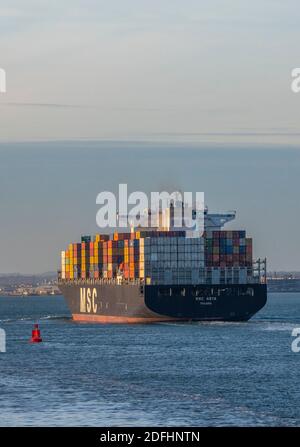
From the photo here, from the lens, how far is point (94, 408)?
64.2 m

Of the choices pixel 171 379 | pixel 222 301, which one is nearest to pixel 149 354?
pixel 171 379

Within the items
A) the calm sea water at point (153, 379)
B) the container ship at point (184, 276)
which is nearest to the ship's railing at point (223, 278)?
the container ship at point (184, 276)

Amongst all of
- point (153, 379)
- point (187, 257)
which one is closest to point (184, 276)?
point (187, 257)

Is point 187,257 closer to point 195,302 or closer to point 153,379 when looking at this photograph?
point 195,302

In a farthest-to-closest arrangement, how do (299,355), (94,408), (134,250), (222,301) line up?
(134,250) < (222,301) < (299,355) < (94,408)

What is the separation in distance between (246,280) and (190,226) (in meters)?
11.3

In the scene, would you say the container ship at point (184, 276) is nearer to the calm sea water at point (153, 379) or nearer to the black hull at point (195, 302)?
the black hull at point (195, 302)

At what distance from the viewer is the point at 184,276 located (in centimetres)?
14338

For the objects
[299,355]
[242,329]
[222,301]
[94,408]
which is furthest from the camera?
[222,301]

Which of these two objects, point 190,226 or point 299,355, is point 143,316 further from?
point 299,355

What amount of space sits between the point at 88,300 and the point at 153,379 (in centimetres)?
8765

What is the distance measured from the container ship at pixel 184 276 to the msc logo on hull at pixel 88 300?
608 cm

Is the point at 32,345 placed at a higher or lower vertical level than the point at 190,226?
lower

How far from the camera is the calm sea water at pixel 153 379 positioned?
61500mm
